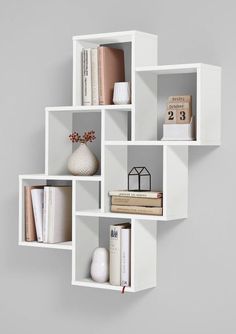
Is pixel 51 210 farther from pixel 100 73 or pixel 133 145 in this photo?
pixel 100 73

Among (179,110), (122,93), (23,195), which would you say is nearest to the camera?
(179,110)

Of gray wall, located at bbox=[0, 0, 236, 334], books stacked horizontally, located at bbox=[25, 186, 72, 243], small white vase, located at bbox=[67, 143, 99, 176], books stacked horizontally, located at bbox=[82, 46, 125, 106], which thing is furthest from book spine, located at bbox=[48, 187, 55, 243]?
books stacked horizontally, located at bbox=[82, 46, 125, 106]

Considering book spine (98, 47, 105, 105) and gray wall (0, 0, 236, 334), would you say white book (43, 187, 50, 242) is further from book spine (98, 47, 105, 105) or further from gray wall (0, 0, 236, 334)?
book spine (98, 47, 105, 105)

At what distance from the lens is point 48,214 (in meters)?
2.77

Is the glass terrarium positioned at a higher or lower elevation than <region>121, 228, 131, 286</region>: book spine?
higher

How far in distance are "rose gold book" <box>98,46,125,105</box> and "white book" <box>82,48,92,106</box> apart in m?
0.06

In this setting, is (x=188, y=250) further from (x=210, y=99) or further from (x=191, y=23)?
(x=191, y=23)

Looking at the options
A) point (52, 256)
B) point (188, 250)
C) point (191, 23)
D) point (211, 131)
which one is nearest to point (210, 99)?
point (211, 131)

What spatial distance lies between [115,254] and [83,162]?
353mm

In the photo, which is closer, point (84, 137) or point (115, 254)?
point (115, 254)

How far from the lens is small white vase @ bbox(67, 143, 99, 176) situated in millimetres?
2705

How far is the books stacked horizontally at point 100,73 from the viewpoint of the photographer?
8.70 ft

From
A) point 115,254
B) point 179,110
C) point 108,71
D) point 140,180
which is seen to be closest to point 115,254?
point 115,254

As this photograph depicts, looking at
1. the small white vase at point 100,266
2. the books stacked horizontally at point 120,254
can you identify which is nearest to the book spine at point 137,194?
the books stacked horizontally at point 120,254
